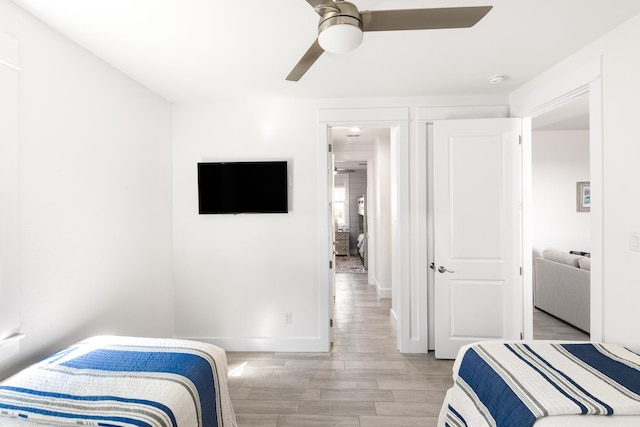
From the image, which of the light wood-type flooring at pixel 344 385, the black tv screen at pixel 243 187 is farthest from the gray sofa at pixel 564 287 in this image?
the black tv screen at pixel 243 187

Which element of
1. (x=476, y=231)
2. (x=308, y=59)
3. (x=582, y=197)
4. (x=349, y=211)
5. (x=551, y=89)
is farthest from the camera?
(x=349, y=211)

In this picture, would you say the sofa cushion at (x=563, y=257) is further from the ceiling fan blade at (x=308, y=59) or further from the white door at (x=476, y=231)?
the ceiling fan blade at (x=308, y=59)

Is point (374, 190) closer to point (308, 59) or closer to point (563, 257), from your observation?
point (563, 257)

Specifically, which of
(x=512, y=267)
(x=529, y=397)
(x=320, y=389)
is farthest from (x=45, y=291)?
(x=512, y=267)

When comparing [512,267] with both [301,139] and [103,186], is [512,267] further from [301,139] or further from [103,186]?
[103,186]

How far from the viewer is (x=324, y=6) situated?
3.89 ft

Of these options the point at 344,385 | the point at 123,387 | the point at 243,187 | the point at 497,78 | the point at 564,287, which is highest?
the point at 497,78

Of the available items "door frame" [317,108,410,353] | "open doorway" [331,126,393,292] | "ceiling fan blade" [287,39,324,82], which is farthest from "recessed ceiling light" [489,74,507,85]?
"ceiling fan blade" [287,39,324,82]

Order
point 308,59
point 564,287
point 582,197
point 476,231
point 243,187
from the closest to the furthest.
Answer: point 308,59
point 476,231
point 243,187
point 564,287
point 582,197

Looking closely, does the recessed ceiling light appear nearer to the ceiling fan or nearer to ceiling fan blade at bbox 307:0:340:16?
the ceiling fan

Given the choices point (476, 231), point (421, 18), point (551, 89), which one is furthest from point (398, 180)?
point (421, 18)

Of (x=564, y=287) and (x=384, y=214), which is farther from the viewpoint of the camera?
(x=384, y=214)

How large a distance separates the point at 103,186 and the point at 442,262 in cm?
283

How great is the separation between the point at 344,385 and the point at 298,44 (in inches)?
99.9
